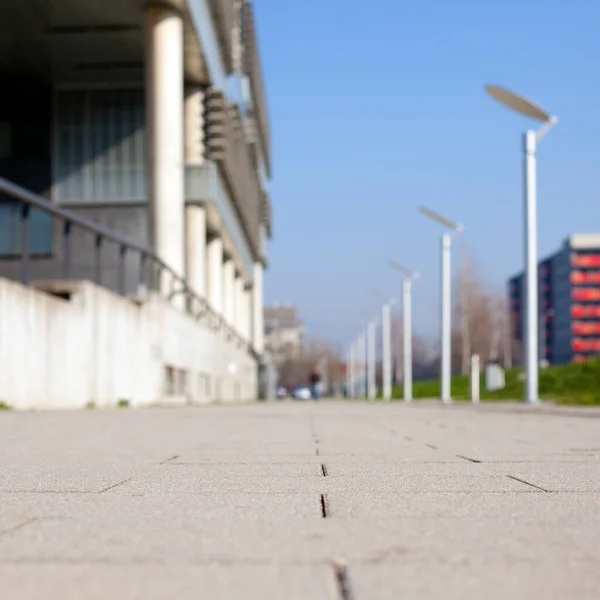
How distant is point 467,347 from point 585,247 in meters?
78.7

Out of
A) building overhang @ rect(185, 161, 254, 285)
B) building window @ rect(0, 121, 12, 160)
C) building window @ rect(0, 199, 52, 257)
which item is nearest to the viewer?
building window @ rect(0, 199, 52, 257)

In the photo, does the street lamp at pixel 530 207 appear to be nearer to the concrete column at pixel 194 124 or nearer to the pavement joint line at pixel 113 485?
the concrete column at pixel 194 124

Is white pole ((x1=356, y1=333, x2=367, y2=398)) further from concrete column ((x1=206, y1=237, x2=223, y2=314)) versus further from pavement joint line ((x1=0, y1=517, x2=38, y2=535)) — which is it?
pavement joint line ((x1=0, y1=517, x2=38, y2=535))

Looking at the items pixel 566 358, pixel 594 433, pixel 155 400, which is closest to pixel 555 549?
pixel 594 433

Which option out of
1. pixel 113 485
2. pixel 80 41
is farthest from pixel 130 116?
pixel 113 485

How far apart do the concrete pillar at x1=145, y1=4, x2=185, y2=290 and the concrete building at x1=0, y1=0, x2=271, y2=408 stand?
0.03m

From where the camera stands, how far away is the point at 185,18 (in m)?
28.0

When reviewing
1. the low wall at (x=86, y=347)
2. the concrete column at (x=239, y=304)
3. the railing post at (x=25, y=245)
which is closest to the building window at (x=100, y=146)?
the low wall at (x=86, y=347)

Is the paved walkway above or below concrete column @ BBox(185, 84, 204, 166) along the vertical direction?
below

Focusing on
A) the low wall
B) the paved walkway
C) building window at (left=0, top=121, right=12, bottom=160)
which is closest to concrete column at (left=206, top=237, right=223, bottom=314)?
building window at (left=0, top=121, right=12, bottom=160)

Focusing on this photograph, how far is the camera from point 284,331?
169m

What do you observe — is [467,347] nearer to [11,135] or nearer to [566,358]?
[11,135]

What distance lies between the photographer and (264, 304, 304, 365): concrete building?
139625 mm

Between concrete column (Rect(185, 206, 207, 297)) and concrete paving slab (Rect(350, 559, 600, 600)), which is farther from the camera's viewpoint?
concrete column (Rect(185, 206, 207, 297))
